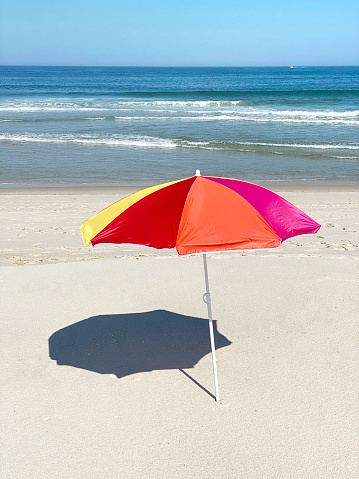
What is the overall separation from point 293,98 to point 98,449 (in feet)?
126

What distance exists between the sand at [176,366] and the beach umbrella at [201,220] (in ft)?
1.58

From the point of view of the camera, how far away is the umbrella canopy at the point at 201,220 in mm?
3183

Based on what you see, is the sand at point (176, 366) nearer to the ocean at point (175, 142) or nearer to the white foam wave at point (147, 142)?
the ocean at point (175, 142)

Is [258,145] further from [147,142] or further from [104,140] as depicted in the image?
[104,140]

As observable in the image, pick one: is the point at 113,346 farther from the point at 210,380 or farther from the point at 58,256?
the point at 58,256

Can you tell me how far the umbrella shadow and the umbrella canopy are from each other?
1.31 m

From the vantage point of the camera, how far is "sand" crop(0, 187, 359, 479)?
3217mm

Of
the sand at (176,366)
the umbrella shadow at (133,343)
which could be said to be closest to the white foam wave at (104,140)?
the sand at (176,366)

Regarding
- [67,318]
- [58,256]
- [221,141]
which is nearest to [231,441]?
[67,318]

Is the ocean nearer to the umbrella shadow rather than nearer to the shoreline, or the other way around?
the shoreline

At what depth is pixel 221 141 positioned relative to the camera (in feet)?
66.5

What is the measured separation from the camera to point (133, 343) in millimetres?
4633

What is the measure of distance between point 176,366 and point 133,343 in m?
0.56

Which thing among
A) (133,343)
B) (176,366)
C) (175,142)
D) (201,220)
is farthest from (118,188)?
(201,220)
